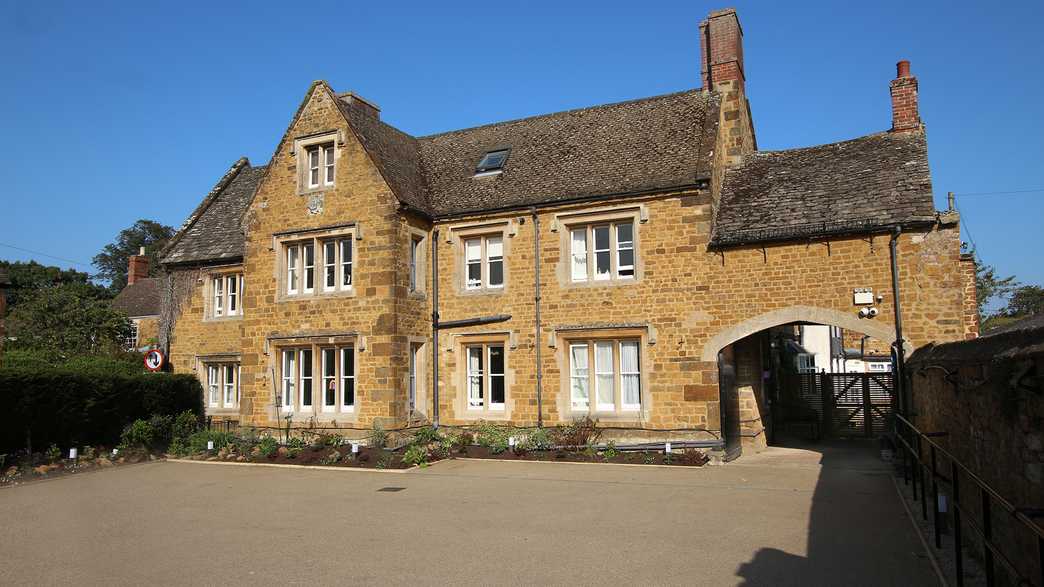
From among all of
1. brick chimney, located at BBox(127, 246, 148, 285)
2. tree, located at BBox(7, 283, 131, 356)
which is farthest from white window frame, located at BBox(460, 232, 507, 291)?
brick chimney, located at BBox(127, 246, 148, 285)

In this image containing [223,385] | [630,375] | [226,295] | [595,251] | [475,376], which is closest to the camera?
[630,375]

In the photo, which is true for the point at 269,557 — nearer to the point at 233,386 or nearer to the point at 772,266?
the point at 772,266

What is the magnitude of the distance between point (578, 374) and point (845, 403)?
918 cm

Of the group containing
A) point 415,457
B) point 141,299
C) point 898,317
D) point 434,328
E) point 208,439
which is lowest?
point 415,457

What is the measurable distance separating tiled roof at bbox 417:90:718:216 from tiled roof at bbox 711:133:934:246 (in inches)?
59.9

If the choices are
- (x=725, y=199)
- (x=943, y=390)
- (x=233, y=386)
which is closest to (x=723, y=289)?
(x=725, y=199)

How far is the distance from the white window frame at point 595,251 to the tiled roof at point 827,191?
2.06m

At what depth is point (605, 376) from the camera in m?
18.0

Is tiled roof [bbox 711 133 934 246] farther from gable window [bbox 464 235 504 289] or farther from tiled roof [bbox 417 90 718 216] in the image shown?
gable window [bbox 464 235 504 289]

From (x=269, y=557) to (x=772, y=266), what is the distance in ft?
39.8

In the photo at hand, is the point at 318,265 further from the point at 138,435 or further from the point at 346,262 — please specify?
the point at 138,435

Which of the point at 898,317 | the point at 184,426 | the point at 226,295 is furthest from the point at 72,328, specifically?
the point at 898,317

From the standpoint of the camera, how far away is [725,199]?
18531 millimetres

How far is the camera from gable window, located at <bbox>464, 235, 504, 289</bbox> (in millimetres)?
19391
